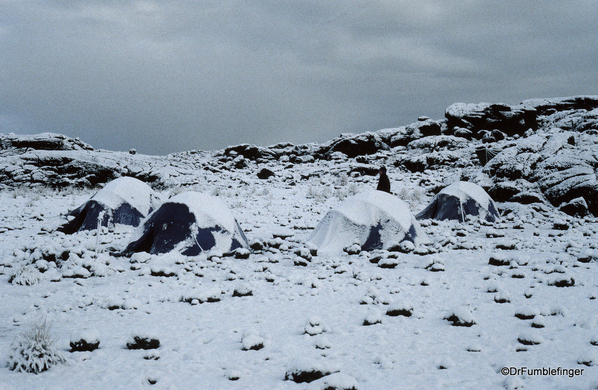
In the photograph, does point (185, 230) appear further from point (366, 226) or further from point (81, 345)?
point (81, 345)

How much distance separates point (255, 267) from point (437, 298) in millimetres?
3075

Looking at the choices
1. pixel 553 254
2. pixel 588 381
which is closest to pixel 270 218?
pixel 553 254

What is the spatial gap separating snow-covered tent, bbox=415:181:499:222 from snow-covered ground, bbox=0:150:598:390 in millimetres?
2374

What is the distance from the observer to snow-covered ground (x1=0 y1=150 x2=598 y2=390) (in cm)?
326

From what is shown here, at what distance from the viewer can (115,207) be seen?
10.6 m

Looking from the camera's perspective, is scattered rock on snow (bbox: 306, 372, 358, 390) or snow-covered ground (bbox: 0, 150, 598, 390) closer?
scattered rock on snow (bbox: 306, 372, 358, 390)

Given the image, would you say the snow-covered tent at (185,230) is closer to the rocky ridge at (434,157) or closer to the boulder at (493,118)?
the rocky ridge at (434,157)

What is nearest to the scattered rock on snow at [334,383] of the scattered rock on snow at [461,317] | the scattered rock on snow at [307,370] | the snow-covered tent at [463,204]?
the scattered rock on snow at [307,370]

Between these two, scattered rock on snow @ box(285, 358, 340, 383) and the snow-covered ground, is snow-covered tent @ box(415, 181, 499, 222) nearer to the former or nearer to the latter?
the snow-covered ground

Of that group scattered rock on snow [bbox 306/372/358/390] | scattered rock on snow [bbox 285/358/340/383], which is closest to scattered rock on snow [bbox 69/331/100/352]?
scattered rock on snow [bbox 285/358/340/383]

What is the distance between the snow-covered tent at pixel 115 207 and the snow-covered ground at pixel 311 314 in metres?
0.87

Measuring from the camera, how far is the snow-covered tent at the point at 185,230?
7.77 meters

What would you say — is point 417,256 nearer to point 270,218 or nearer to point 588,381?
point 588,381

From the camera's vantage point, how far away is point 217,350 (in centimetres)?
383
